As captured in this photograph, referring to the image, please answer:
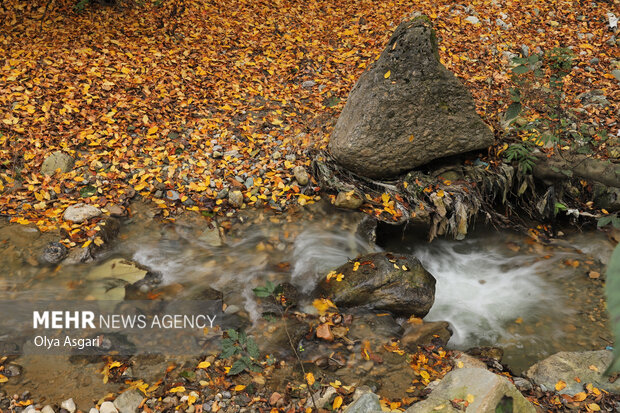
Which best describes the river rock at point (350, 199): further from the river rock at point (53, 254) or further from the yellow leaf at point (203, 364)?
the river rock at point (53, 254)

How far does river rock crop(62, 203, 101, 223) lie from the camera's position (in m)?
5.19

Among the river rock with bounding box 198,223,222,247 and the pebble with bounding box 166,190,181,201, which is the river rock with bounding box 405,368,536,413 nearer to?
the river rock with bounding box 198,223,222,247

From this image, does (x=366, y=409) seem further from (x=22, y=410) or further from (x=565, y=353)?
(x=22, y=410)

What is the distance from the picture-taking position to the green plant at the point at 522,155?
567cm

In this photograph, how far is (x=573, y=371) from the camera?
3.86 meters

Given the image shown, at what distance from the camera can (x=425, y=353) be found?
4250 mm

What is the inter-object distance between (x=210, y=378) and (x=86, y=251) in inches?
87.7

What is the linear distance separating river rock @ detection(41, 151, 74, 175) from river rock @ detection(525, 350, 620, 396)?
18.6ft

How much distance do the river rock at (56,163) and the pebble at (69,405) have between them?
324 centimetres

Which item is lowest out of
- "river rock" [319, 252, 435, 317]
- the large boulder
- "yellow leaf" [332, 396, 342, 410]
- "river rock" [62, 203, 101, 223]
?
"yellow leaf" [332, 396, 342, 410]

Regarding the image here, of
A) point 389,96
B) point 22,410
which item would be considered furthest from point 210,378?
point 389,96

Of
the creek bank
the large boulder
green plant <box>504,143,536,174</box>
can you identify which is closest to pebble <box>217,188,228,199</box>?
the creek bank

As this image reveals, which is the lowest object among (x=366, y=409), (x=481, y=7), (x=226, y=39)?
(x=366, y=409)

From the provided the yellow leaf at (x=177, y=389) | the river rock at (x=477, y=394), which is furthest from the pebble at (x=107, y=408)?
the river rock at (x=477, y=394)
